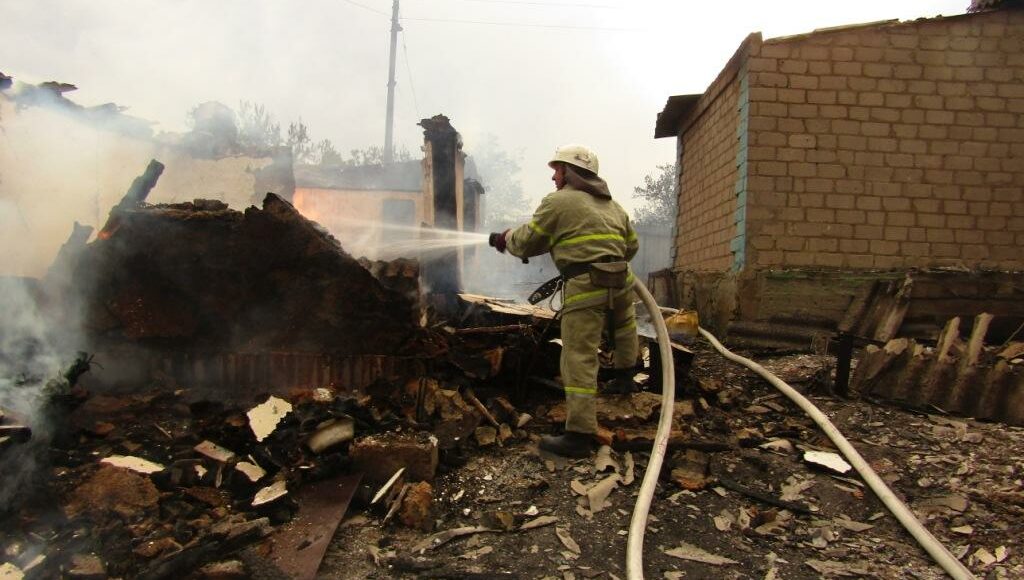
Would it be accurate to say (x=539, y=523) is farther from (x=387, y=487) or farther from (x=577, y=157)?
(x=577, y=157)

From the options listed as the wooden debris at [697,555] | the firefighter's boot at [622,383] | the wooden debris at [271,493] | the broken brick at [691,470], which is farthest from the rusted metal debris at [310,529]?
the firefighter's boot at [622,383]

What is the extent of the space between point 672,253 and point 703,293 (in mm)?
2030

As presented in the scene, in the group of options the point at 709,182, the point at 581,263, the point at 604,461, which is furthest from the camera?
the point at 709,182

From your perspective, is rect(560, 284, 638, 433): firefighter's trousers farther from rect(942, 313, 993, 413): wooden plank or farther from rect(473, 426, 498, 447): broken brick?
rect(942, 313, 993, 413): wooden plank

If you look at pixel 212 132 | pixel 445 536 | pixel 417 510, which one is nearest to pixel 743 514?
pixel 445 536

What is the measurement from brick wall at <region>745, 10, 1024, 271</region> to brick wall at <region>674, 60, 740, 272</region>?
1.88 feet

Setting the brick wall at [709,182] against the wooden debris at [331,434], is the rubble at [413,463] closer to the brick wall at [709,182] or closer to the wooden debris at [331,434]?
the wooden debris at [331,434]

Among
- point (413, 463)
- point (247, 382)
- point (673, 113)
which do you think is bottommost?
point (413, 463)

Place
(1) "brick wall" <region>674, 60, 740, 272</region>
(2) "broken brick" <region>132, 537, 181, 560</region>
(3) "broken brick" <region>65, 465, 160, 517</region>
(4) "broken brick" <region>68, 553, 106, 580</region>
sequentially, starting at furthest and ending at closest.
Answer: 1. (1) "brick wall" <region>674, 60, 740, 272</region>
2. (3) "broken brick" <region>65, 465, 160, 517</region>
3. (2) "broken brick" <region>132, 537, 181, 560</region>
4. (4) "broken brick" <region>68, 553, 106, 580</region>

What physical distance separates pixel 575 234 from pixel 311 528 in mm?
2425

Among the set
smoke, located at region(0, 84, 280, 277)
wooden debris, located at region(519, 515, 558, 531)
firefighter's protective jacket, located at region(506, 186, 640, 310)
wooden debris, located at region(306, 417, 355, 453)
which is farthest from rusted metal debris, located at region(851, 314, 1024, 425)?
smoke, located at region(0, 84, 280, 277)

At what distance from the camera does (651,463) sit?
3230 millimetres

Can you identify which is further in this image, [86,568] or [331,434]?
[331,434]

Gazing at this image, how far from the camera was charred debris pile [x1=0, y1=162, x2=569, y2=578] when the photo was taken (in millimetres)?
2814
